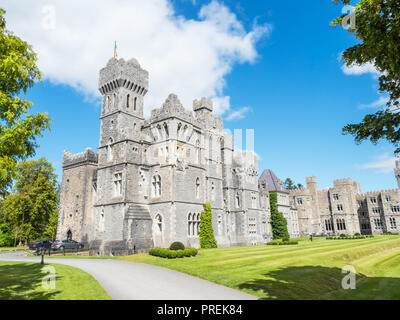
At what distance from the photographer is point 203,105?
39.8m

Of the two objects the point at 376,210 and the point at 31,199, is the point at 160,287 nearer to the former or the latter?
the point at 31,199

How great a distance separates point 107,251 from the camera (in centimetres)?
2902

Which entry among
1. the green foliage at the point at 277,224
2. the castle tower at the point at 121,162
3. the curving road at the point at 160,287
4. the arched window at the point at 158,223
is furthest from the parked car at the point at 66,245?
the green foliage at the point at 277,224

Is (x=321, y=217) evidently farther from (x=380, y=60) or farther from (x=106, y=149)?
(x=380, y=60)

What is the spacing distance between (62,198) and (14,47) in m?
32.7

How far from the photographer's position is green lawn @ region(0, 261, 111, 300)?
35.7 feet

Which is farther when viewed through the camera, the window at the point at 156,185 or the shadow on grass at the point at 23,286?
the window at the point at 156,185

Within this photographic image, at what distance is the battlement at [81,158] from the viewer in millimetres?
39812

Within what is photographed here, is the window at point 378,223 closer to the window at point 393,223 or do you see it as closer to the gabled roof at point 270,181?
the window at point 393,223

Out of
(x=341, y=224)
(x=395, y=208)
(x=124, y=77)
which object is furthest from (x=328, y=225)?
(x=124, y=77)

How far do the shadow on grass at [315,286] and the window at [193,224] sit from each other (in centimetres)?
1618

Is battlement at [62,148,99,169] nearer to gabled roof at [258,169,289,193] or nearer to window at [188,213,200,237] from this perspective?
window at [188,213,200,237]

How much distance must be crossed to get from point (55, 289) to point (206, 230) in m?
22.4
